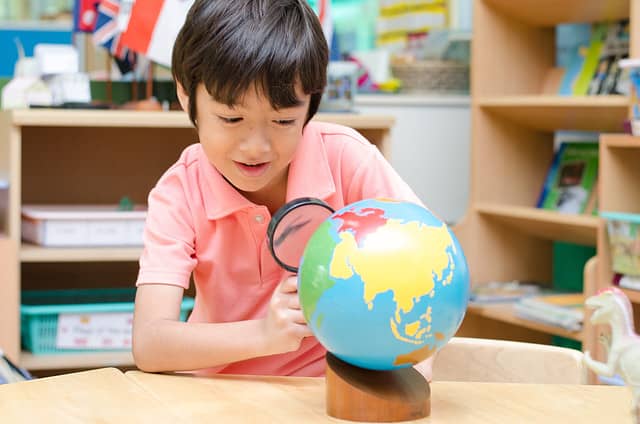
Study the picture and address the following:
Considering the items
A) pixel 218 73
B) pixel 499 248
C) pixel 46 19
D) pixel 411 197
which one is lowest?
pixel 499 248

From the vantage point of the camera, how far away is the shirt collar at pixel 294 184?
1370 mm

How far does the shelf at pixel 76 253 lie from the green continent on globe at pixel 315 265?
1599mm

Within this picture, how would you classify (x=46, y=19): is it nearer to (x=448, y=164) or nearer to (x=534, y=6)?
(x=448, y=164)

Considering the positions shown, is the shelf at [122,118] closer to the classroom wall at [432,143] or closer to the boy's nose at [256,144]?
the classroom wall at [432,143]

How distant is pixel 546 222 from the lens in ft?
9.78

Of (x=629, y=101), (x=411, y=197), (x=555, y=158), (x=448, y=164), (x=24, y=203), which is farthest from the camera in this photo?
(x=448, y=164)

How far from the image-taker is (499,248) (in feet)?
10.6

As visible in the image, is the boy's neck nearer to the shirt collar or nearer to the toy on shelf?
the shirt collar

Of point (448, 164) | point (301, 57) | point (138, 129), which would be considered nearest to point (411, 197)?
point (301, 57)

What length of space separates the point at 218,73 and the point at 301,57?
0.11 metres

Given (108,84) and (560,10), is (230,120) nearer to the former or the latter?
(108,84)

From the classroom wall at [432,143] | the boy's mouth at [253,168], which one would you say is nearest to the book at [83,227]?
the classroom wall at [432,143]

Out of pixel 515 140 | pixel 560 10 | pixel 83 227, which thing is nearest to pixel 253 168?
pixel 83 227

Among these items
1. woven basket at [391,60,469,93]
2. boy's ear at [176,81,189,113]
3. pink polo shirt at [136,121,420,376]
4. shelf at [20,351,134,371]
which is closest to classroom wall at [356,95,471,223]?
woven basket at [391,60,469,93]
